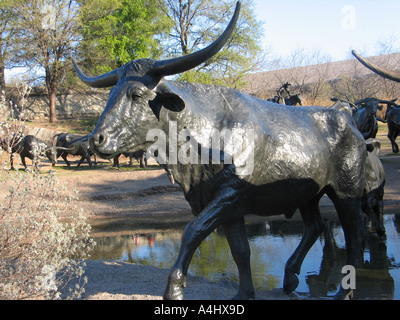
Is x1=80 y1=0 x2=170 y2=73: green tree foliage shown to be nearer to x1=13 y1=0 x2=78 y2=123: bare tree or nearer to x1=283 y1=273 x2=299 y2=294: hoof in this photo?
x1=13 y1=0 x2=78 y2=123: bare tree

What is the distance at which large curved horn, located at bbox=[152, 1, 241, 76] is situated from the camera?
3059 mm

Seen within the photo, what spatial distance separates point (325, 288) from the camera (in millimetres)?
4742

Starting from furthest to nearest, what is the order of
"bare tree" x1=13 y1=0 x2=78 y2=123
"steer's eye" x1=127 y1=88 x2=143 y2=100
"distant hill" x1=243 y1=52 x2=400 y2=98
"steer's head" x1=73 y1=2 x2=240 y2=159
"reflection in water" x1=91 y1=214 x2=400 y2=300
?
"distant hill" x1=243 y1=52 x2=400 y2=98 < "bare tree" x1=13 y1=0 x2=78 y2=123 < "reflection in water" x1=91 y1=214 x2=400 y2=300 < "steer's eye" x1=127 y1=88 x2=143 y2=100 < "steer's head" x1=73 y1=2 x2=240 y2=159

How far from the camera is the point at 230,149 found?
3.43 m

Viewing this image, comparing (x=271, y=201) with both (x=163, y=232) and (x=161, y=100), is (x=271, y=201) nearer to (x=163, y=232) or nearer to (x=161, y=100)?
(x=161, y=100)

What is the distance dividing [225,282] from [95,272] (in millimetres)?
1851

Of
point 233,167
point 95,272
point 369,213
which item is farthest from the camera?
point 369,213

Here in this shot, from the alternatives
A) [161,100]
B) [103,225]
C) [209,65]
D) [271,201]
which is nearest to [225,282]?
[271,201]

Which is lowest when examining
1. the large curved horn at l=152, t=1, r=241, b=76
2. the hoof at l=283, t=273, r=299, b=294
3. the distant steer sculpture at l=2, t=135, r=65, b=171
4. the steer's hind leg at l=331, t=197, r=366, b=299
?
the hoof at l=283, t=273, r=299, b=294

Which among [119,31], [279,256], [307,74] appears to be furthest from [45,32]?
[279,256]

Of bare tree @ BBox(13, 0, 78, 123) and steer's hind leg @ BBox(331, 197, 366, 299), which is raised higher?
bare tree @ BBox(13, 0, 78, 123)

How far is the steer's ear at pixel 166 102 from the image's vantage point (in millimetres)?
3340

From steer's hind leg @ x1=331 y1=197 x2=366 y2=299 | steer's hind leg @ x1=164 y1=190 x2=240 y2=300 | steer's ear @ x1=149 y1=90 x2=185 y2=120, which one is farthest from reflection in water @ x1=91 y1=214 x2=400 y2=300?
steer's ear @ x1=149 y1=90 x2=185 y2=120

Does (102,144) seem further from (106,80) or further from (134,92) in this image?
(106,80)
